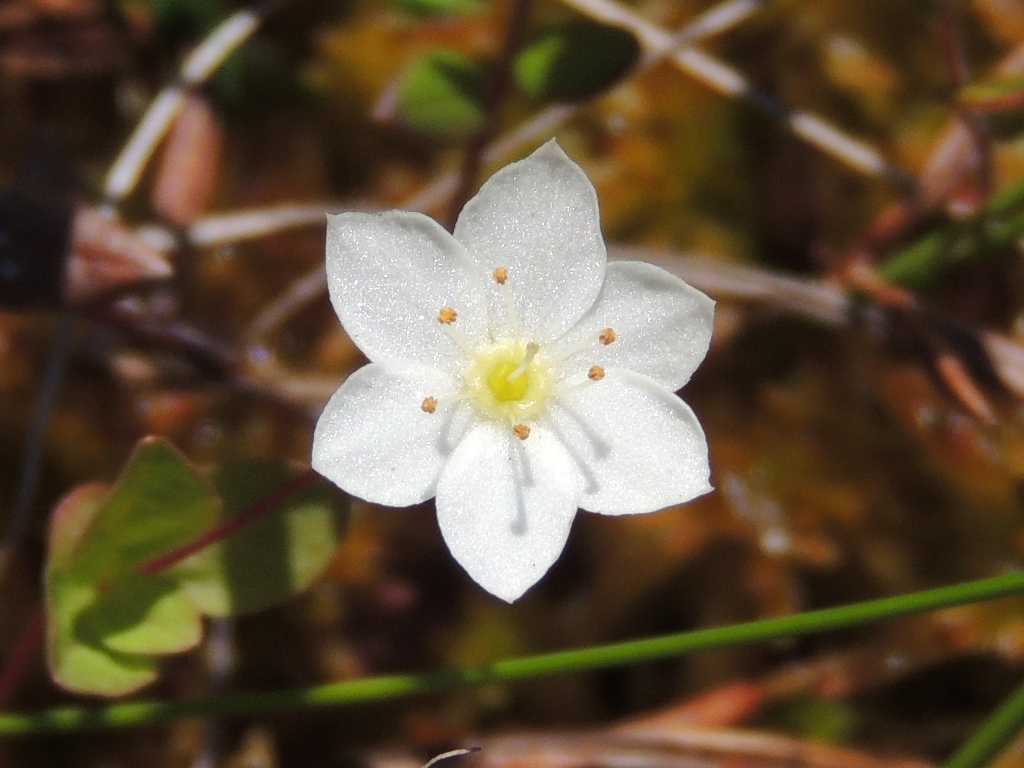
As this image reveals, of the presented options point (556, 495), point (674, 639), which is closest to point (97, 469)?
point (556, 495)

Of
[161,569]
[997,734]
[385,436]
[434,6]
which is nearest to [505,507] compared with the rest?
[385,436]

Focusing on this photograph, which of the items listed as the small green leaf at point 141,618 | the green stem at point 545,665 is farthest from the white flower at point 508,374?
the small green leaf at point 141,618

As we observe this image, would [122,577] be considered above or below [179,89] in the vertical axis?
below

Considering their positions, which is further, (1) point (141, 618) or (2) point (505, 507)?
(1) point (141, 618)

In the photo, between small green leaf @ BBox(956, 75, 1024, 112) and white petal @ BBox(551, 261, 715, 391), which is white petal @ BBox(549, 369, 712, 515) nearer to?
white petal @ BBox(551, 261, 715, 391)

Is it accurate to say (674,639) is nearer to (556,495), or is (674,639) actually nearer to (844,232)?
(556,495)

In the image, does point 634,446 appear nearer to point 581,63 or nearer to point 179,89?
point 581,63
